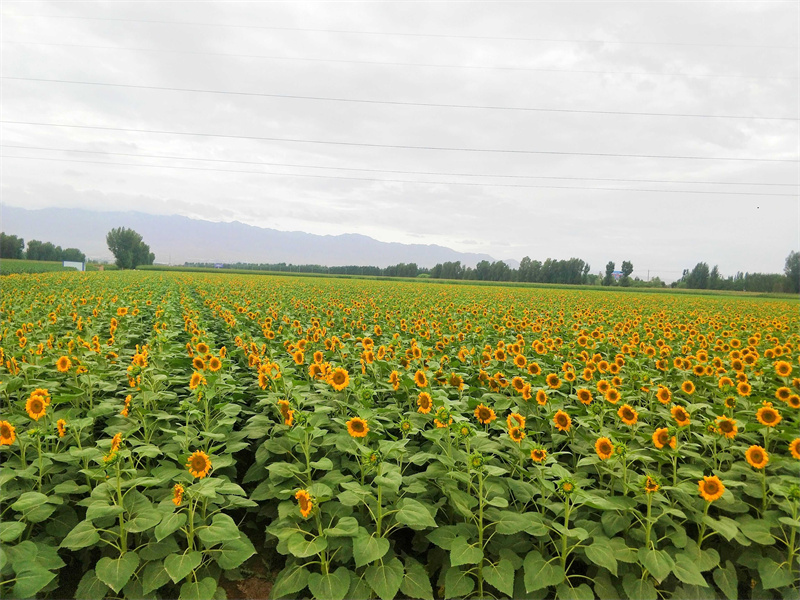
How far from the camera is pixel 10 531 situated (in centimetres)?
255

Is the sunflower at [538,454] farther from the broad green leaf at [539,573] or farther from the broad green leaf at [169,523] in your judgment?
the broad green leaf at [169,523]

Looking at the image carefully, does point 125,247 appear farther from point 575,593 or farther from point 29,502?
point 575,593

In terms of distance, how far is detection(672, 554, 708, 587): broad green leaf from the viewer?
2.65 metres

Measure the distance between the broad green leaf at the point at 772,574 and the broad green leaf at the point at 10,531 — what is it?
4618 mm

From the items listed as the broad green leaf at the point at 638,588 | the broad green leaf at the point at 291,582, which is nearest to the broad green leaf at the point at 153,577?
the broad green leaf at the point at 291,582

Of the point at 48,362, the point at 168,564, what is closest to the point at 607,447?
the point at 168,564

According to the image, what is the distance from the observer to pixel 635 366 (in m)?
5.79

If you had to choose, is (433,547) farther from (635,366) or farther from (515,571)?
(635,366)

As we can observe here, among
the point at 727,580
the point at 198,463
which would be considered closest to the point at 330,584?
the point at 198,463

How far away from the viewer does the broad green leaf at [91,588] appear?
268cm

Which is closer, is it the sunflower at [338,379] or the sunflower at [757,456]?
the sunflower at [757,456]

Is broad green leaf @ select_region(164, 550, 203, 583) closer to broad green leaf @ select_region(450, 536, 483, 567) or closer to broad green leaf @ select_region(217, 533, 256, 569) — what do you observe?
broad green leaf @ select_region(217, 533, 256, 569)

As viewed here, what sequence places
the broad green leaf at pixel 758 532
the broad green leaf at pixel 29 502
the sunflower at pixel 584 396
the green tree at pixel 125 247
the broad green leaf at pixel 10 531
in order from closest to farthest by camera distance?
the broad green leaf at pixel 10 531
the broad green leaf at pixel 29 502
the broad green leaf at pixel 758 532
the sunflower at pixel 584 396
the green tree at pixel 125 247

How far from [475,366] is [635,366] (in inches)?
82.3
